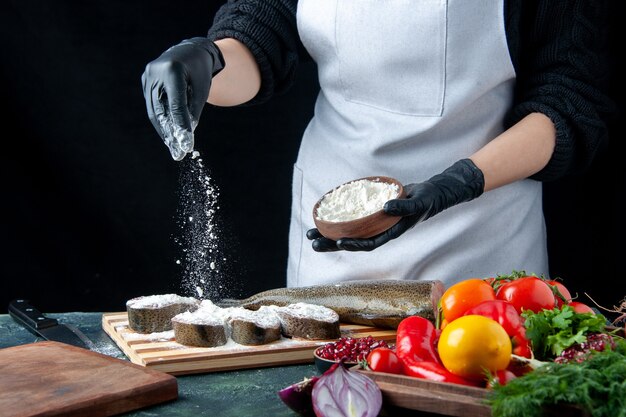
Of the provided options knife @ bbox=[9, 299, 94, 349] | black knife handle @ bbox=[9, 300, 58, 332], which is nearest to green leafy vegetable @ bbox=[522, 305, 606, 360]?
knife @ bbox=[9, 299, 94, 349]

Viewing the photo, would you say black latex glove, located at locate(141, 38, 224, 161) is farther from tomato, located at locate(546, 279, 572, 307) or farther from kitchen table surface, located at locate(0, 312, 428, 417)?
tomato, located at locate(546, 279, 572, 307)

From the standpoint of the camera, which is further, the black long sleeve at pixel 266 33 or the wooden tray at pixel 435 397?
the black long sleeve at pixel 266 33

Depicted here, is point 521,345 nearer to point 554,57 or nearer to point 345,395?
point 345,395

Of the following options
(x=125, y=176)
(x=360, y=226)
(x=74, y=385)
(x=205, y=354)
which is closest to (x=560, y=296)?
(x=360, y=226)

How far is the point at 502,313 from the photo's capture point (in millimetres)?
1532

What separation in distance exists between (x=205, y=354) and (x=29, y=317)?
53cm

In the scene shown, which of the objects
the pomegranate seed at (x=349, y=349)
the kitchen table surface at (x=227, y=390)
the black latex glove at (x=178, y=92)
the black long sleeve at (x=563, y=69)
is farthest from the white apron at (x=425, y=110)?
the pomegranate seed at (x=349, y=349)

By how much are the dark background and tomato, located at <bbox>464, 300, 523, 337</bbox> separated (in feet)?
6.45

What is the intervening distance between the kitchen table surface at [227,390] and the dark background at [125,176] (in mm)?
1460

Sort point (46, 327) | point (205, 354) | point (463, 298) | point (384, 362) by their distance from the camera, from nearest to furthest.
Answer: point (384, 362) → point (463, 298) → point (205, 354) → point (46, 327)

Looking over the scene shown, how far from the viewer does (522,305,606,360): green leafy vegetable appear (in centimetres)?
151

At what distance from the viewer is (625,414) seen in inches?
49.2

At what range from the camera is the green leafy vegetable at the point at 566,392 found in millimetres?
1269

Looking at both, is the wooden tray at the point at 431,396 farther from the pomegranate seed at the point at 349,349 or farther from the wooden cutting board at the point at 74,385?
the wooden cutting board at the point at 74,385
